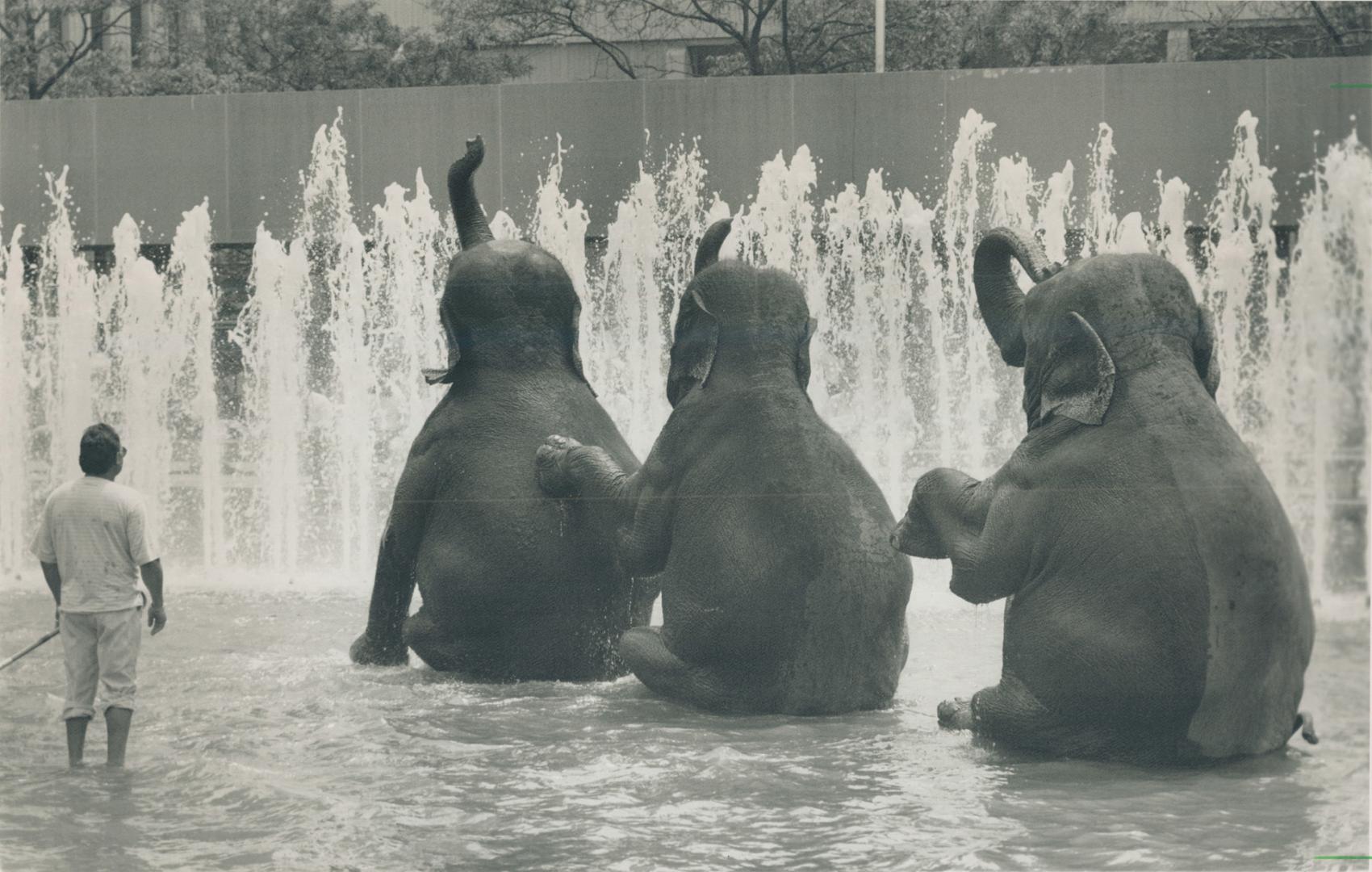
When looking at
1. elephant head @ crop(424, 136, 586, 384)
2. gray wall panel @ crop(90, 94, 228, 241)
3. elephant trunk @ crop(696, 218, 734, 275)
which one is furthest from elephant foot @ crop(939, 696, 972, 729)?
gray wall panel @ crop(90, 94, 228, 241)

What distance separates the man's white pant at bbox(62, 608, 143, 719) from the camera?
458cm

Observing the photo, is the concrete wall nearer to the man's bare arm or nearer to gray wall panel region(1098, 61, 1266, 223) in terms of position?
gray wall panel region(1098, 61, 1266, 223)

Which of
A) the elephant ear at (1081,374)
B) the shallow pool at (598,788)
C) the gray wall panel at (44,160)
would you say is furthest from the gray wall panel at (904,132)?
the gray wall panel at (44,160)

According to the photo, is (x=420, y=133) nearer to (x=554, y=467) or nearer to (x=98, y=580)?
(x=554, y=467)

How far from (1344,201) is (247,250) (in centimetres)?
368

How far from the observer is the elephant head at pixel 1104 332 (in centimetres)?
439

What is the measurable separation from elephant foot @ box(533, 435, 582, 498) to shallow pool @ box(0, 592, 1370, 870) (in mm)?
596

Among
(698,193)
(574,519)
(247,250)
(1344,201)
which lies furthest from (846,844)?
(247,250)

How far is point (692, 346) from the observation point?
5105mm

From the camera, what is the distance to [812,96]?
5.65 metres

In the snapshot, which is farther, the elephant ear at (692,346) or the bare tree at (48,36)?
the bare tree at (48,36)

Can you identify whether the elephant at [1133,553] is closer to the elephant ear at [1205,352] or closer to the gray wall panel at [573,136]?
the elephant ear at [1205,352]

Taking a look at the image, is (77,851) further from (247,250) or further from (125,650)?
(247,250)

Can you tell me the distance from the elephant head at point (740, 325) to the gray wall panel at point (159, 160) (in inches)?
67.5
